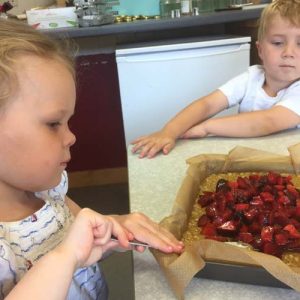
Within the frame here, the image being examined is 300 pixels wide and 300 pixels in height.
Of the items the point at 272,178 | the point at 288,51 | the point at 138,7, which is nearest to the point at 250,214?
the point at 272,178

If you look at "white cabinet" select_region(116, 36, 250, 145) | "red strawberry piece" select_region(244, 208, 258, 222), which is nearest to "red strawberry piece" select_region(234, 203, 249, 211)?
"red strawberry piece" select_region(244, 208, 258, 222)

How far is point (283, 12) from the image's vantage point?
1281mm

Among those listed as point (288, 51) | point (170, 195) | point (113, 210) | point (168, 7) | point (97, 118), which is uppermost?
point (168, 7)

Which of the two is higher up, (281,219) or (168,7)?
(168,7)

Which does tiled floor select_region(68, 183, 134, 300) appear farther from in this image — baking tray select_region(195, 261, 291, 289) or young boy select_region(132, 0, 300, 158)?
baking tray select_region(195, 261, 291, 289)

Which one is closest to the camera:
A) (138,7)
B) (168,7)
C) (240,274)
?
(240,274)

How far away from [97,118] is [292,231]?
204cm

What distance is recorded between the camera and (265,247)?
58 centimetres

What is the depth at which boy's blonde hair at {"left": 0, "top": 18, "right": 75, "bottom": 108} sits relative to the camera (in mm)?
601

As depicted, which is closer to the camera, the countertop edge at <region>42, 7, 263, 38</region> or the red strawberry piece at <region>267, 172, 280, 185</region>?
the red strawberry piece at <region>267, 172, 280, 185</region>

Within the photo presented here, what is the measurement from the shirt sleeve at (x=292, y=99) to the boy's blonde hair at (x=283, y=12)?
183 millimetres

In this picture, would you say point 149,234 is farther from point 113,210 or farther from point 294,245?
point 113,210

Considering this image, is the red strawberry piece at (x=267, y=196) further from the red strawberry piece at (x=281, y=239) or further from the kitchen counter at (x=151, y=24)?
the kitchen counter at (x=151, y=24)

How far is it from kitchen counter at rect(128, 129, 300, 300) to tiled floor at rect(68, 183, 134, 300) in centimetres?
74
